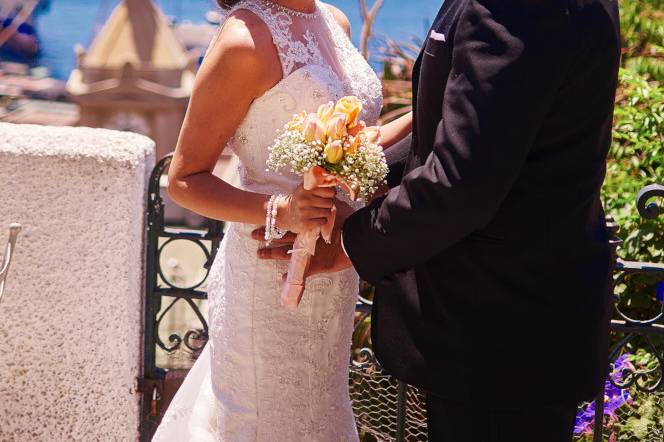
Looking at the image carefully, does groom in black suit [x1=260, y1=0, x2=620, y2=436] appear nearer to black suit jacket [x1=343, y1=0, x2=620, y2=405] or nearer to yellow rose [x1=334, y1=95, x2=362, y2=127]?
black suit jacket [x1=343, y1=0, x2=620, y2=405]

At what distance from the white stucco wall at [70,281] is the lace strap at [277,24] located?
35.1 inches

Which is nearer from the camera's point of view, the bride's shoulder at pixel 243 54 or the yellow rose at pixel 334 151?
the yellow rose at pixel 334 151

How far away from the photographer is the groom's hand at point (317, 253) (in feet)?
8.48

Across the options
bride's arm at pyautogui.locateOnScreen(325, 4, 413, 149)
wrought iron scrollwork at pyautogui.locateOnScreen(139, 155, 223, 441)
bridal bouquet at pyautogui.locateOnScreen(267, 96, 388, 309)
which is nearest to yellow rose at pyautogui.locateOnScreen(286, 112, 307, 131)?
bridal bouquet at pyautogui.locateOnScreen(267, 96, 388, 309)

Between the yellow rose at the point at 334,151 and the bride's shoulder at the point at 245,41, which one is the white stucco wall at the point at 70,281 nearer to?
the bride's shoulder at the point at 245,41

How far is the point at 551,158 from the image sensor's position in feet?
6.84

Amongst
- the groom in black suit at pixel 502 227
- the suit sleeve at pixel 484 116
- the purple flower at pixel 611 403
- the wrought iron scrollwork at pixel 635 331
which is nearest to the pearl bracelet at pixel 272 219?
the groom in black suit at pixel 502 227

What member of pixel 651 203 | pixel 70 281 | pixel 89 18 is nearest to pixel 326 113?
pixel 651 203

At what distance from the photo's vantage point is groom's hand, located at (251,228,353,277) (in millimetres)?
2584

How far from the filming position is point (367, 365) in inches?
149

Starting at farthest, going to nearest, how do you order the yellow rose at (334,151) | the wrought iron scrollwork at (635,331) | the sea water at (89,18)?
the sea water at (89,18)
the wrought iron scrollwork at (635,331)
the yellow rose at (334,151)

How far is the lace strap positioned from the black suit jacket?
49cm

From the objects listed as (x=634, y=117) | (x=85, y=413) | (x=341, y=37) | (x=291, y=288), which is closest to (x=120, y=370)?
(x=85, y=413)

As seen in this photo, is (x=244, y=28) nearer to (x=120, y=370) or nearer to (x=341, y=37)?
(x=341, y=37)
